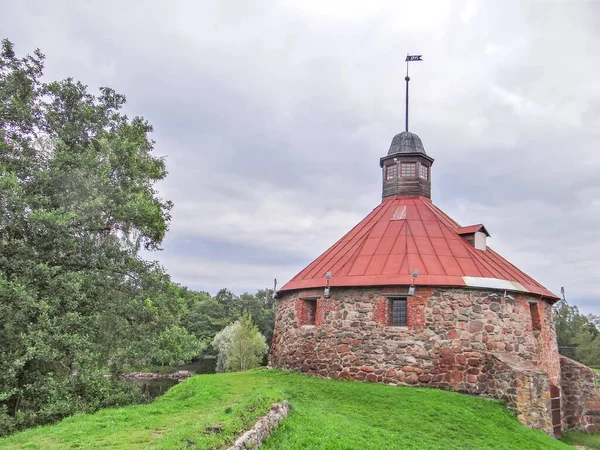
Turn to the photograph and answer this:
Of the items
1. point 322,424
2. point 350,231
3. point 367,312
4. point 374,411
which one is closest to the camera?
point 322,424

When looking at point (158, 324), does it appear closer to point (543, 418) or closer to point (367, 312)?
point (367, 312)

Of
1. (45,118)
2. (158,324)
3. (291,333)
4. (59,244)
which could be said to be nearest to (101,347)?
(158,324)

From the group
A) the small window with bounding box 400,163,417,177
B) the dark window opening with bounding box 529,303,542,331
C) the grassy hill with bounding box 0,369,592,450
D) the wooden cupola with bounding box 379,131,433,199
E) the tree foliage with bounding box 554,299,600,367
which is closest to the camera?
the grassy hill with bounding box 0,369,592,450

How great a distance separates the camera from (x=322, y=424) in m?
8.16

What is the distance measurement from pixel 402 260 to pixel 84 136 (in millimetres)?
10397

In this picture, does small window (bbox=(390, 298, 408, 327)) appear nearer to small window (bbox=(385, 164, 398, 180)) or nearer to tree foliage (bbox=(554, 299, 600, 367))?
small window (bbox=(385, 164, 398, 180))

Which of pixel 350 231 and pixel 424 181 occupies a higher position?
pixel 424 181

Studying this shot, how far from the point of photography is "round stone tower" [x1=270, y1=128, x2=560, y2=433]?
1227 centimetres

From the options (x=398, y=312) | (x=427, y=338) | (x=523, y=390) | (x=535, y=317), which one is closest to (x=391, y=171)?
(x=398, y=312)

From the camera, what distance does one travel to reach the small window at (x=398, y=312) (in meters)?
13.2

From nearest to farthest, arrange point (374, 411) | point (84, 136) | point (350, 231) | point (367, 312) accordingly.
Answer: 1. point (374, 411)
2. point (367, 312)
3. point (84, 136)
4. point (350, 231)

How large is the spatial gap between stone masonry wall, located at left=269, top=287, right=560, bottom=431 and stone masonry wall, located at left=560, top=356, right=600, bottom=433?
7.24 ft

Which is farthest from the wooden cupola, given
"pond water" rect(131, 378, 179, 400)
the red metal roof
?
"pond water" rect(131, 378, 179, 400)

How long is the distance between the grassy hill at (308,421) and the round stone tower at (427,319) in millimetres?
806
